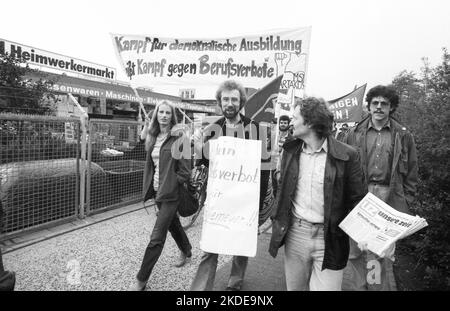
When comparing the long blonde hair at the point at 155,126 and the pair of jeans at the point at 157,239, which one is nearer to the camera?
the pair of jeans at the point at 157,239

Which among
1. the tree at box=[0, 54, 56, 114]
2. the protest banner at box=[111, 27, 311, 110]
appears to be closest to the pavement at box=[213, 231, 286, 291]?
the protest banner at box=[111, 27, 311, 110]

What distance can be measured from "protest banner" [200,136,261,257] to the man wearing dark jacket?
22 centimetres

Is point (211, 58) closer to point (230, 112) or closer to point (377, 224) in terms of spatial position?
point (230, 112)

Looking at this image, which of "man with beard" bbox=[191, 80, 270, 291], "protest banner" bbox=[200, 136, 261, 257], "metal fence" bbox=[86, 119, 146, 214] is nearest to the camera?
"protest banner" bbox=[200, 136, 261, 257]

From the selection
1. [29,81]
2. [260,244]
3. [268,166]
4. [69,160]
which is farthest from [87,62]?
[268,166]

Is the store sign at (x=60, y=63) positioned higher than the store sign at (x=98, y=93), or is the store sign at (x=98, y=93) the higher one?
the store sign at (x=60, y=63)

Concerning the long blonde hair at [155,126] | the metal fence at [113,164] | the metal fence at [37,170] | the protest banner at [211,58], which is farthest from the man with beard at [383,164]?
the metal fence at [113,164]

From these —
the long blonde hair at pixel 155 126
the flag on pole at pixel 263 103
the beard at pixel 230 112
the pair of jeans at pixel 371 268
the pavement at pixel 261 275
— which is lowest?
the pavement at pixel 261 275

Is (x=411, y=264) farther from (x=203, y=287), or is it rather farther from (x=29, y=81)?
(x=29, y=81)

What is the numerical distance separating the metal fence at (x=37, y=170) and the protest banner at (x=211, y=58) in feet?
4.65

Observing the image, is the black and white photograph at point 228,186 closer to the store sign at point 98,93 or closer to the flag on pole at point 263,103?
the flag on pole at point 263,103

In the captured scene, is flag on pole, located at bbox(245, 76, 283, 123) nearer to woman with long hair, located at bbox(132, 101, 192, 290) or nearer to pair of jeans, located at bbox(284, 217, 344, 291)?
woman with long hair, located at bbox(132, 101, 192, 290)

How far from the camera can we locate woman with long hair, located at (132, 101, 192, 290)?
322cm

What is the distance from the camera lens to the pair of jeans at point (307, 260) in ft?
7.22
